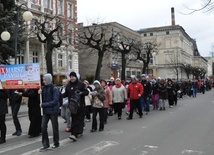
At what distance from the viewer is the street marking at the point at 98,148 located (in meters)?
6.88

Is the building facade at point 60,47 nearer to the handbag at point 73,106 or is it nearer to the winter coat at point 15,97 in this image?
the winter coat at point 15,97

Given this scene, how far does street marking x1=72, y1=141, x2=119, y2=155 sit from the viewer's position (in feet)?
22.6

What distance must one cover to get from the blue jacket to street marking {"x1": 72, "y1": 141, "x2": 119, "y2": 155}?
1.24 m

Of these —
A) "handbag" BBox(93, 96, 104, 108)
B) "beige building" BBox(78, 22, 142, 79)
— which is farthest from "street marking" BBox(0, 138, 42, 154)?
"beige building" BBox(78, 22, 142, 79)

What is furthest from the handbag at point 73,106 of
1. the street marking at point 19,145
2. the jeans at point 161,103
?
the jeans at point 161,103

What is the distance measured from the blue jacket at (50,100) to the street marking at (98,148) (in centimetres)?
124

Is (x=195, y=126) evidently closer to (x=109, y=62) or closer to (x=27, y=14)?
(x=27, y=14)

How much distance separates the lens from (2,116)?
8.41 meters

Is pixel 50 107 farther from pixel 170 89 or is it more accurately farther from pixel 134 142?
pixel 170 89

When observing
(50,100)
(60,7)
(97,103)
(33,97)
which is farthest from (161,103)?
(60,7)

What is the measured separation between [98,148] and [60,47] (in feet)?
117

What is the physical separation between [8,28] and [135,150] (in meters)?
17.7

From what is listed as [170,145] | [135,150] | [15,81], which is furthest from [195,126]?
[15,81]

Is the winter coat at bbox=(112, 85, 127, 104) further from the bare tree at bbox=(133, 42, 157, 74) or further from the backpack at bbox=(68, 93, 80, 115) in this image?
the bare tree at bbox=(133, 42, 157, 74)
